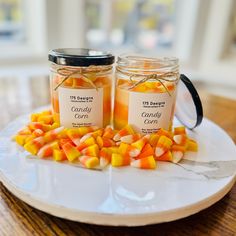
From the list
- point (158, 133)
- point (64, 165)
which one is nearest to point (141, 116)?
point (158, 133)

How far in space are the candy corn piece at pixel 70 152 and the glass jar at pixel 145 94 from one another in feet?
0.41

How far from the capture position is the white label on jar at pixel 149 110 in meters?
0.51

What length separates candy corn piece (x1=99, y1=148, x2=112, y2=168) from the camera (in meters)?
0.46

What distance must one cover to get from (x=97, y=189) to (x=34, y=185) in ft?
0.30

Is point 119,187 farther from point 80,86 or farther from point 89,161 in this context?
point 80,86

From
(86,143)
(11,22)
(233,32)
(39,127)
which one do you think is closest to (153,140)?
(86,143)

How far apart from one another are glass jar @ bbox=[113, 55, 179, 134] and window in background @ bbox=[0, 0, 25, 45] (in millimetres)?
1300

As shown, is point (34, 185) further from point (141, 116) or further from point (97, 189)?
point (141, 116)

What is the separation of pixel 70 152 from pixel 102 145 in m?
0.06

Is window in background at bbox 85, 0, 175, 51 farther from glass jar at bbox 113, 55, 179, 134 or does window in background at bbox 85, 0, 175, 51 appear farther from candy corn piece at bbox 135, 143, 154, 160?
candy corn piece at bbox 135, 143, 154, 160

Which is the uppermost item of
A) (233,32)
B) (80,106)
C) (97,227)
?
(233,32)

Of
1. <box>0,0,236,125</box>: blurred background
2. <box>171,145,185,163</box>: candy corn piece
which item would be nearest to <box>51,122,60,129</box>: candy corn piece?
<box>171,145,185,163</box>: candy corn piece

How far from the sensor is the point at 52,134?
506mm

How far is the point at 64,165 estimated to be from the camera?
0.45 m
